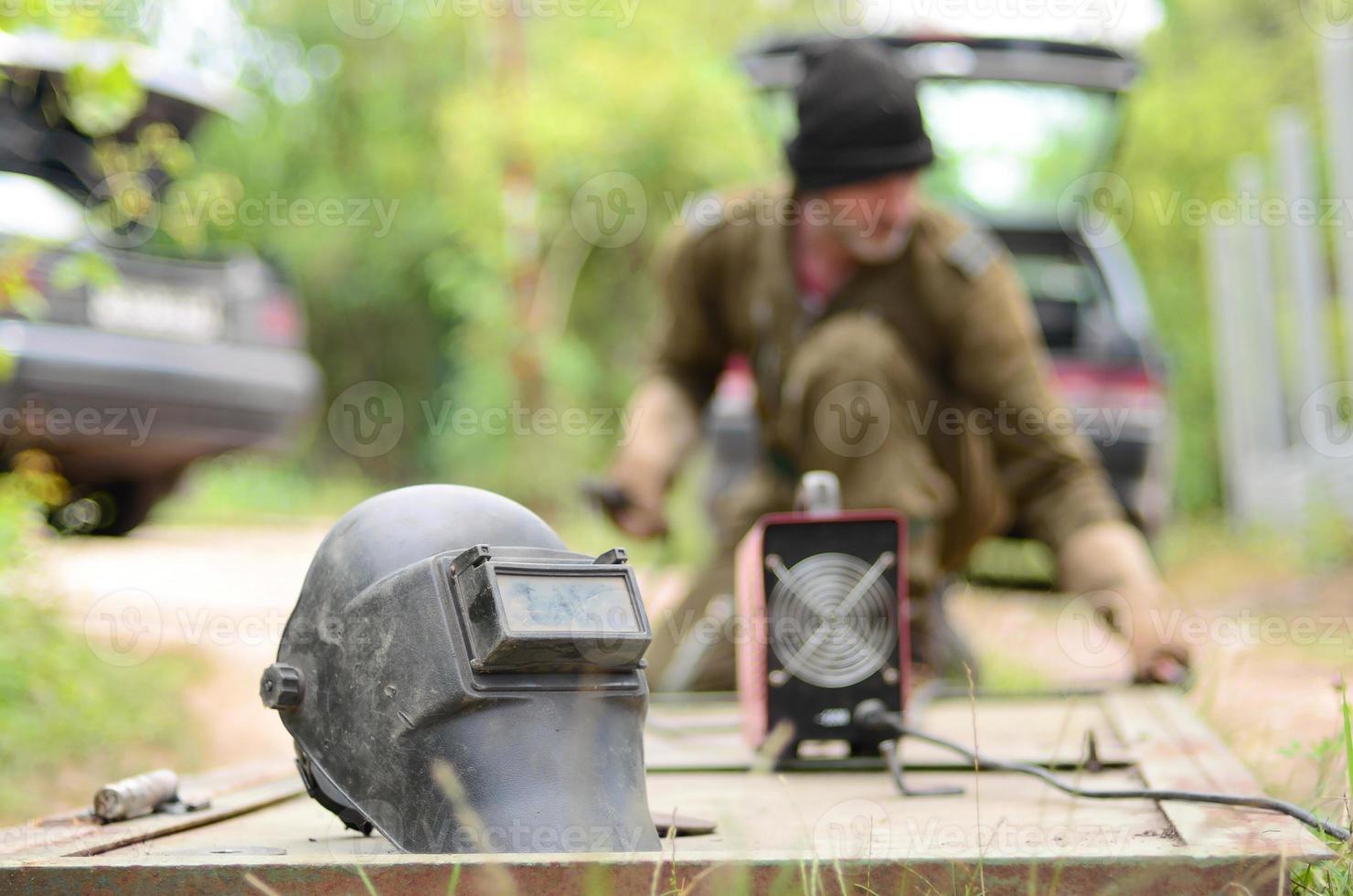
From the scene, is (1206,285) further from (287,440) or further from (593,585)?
(593,585)

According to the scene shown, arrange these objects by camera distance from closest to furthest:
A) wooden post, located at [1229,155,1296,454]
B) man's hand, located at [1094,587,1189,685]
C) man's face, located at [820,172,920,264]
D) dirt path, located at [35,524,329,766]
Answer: man's hand, located at [1094,587,1189,685] → man's face, located at [820,172,920,264] → dirt path, located at [35,524,329,766] → wooden post, located at [1229,155,1296,454]

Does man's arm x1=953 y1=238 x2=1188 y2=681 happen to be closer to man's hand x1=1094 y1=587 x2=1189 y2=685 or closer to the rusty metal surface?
man's hand x1=1094 y1=587 x2=1189 y2=685

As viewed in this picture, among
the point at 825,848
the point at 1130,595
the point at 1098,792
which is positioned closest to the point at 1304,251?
the point at 1130,595

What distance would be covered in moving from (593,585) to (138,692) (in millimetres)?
2779

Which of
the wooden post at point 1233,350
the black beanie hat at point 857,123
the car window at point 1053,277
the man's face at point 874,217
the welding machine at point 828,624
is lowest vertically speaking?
the wooden post at point 1233,350

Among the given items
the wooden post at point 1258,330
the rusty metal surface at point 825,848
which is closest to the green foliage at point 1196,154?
the wooden post at point 1258,330

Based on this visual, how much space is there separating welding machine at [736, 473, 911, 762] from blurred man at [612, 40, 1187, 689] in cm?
78

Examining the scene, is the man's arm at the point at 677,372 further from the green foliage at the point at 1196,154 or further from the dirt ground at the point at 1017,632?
the green foliage at the point at 1196,154

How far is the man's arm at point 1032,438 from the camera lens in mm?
3400

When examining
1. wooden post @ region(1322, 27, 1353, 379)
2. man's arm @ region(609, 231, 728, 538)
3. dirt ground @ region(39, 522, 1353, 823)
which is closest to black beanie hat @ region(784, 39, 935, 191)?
man's arm @ region(609, 231, 728, 538)

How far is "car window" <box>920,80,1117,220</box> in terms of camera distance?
7195 mm

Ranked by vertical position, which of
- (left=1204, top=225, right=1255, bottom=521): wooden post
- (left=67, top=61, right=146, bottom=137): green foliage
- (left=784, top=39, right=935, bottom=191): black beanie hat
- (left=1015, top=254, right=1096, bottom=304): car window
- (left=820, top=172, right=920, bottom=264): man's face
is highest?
(left=67, top=61, right=146, bottom=137): green foliage

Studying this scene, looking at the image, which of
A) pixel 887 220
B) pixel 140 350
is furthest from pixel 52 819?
pixel 140 350

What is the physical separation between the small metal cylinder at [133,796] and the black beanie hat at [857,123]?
77.7 inches
